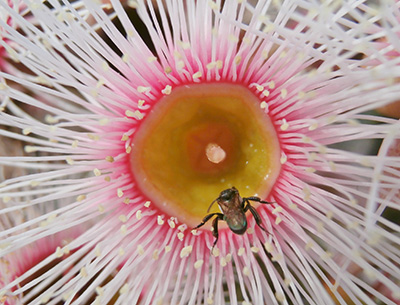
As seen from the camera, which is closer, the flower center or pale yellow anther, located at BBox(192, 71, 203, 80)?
pale yellow anther, located at BBox(192, 71, 203, 80)

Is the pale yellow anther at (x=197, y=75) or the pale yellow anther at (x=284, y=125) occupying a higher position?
the pale yellow anther at (x=197, y=75)

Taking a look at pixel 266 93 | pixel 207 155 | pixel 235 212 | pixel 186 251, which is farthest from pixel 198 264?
pixel 266 93

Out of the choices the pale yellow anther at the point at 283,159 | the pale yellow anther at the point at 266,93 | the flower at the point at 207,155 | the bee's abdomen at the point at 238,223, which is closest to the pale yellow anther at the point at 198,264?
the flower at the point at 207,155

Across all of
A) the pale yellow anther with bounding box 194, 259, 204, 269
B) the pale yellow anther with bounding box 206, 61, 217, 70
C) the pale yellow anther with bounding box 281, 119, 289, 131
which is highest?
the pale yellow anther with bounding box 206, 61, 217, 70

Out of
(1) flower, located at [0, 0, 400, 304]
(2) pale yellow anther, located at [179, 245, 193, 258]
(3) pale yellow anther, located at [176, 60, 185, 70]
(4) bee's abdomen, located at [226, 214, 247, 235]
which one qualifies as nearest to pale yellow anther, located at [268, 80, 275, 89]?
(1) flower, located at [0, 0, 400, 304]

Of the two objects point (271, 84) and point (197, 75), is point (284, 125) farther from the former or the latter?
point (197, 75)

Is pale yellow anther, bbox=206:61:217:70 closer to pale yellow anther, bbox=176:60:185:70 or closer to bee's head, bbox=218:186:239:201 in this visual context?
pale yellow anther, bbox=176:60:185:70

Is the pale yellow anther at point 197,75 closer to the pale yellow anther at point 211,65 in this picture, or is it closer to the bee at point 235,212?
the pale yellow anther at point 211,65
